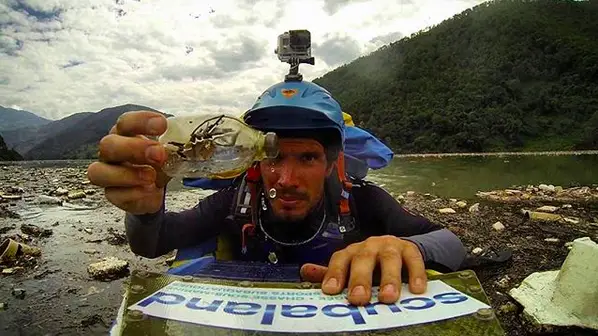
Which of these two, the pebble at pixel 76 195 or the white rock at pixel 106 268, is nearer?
the white rock at pixel 106 268

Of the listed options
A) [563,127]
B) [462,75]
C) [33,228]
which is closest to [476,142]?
[563,127]

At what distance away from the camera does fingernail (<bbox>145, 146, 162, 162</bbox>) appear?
1.56m

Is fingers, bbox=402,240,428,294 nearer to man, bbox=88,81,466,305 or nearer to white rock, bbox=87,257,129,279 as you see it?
man, bbox=88,81,466,305

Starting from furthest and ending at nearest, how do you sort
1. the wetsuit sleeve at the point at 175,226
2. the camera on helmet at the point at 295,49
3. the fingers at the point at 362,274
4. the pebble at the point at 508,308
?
1. the pebble at the point at 508,308
2. the camera on helmet at the point at 295,49
3. the wetsuit sleeve at the point at 175,226
4. the fingers at the point at 362,274

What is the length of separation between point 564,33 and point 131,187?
11188cm

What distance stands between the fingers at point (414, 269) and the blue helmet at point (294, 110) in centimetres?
109

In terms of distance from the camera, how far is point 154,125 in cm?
163

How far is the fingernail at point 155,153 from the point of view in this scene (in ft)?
5.12

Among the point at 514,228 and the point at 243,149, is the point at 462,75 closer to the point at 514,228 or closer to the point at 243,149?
the point at 514,228

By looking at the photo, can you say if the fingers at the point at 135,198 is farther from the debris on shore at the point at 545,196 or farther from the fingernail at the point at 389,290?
the debris on shore at the point at 545,196

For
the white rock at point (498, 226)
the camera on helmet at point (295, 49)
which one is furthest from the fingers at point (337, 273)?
the white rock at point (498, 226)

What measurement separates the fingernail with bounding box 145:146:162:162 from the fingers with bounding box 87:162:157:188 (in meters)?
0.14

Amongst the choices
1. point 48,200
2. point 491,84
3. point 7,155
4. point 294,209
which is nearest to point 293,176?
point 294,209

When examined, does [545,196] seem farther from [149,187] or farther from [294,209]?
[149,187]
